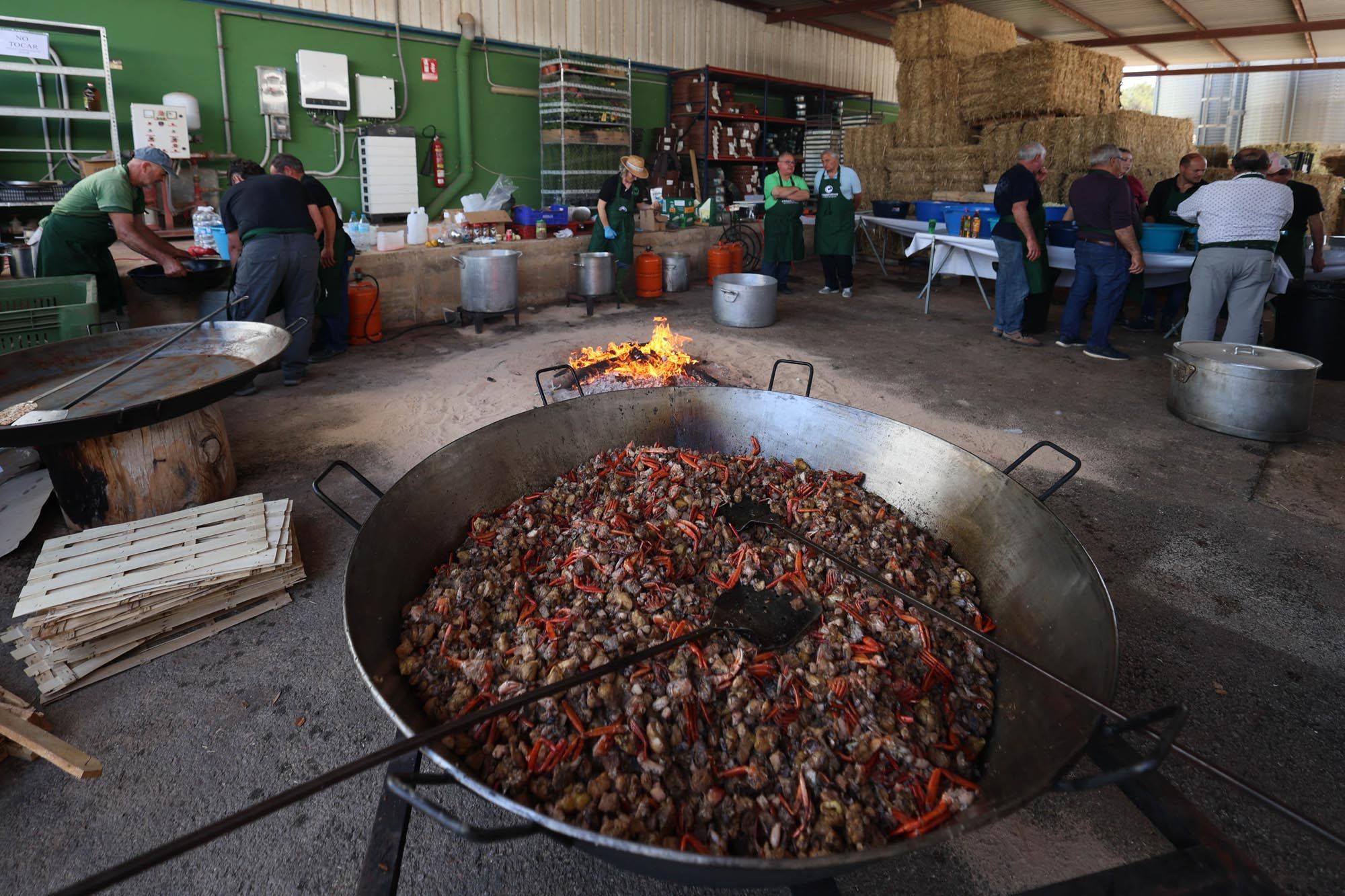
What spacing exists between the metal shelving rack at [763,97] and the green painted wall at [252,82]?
281 cm

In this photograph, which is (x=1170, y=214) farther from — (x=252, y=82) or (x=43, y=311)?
(x=252, y=82)

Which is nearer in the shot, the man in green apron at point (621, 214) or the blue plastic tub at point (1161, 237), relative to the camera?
the blue plastic tub at point (1161, 237)

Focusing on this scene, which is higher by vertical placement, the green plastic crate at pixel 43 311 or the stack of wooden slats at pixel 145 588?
the green plastic crate at pixel 43 311

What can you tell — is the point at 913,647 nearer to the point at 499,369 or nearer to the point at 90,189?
the point at 499,369

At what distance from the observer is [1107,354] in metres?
6.48

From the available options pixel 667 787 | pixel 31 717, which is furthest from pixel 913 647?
pixel 31 717

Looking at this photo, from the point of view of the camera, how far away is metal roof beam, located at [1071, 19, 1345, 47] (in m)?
12.5

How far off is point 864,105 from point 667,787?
17.4 meters

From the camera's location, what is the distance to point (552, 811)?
145cm

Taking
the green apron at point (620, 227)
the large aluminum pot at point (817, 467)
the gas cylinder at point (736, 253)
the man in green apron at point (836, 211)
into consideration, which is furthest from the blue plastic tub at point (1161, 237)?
the large aluminum pot at point (817, 467)

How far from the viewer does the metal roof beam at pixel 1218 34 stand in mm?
12516

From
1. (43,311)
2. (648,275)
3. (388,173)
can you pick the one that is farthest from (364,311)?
(648,275)

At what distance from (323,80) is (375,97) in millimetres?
643

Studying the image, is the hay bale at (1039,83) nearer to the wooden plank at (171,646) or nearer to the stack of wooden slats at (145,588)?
the stack of wooden slats at (145,588)
